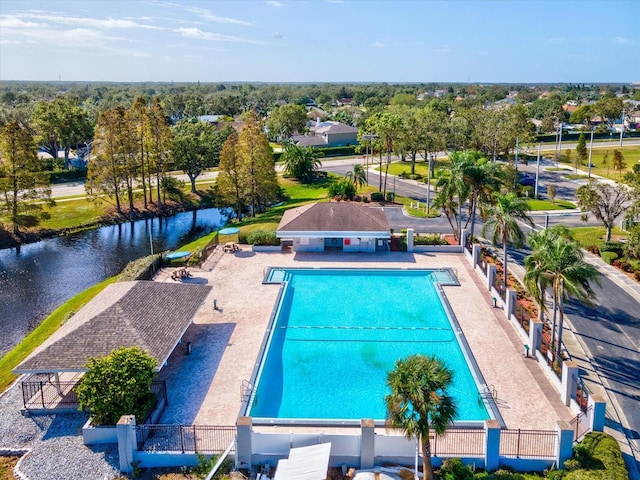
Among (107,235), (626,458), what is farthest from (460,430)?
(107,235)

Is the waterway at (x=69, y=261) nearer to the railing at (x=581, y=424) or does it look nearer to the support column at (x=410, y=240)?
the support column at (x=410, y=240)

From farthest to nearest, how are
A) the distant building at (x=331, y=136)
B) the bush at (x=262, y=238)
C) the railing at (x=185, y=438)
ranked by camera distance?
the distant building at (x=331, y=136)
the bush at (x=262, y=238)
the railing at (x=185, y=438)

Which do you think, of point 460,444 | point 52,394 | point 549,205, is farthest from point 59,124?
point 460,444

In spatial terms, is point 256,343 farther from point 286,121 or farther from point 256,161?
point 286,121

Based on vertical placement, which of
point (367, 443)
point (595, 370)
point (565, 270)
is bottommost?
point (595, 370)

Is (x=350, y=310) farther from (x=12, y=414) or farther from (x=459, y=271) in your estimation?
(x=12, y=414)

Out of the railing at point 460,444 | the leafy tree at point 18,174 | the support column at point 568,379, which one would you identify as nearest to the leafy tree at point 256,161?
the leafy tree at point 18,174
